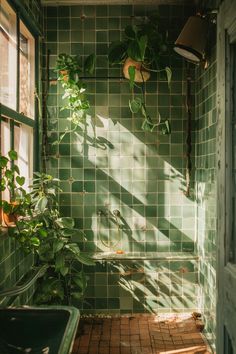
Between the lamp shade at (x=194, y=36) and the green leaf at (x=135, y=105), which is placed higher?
the lamp shade at (x=194, y=36)

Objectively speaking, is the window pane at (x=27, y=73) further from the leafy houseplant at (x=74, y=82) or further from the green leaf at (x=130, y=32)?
the green leaf at (x=130, y=32)

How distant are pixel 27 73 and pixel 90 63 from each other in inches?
26.1

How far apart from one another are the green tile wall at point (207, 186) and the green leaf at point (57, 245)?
136cm

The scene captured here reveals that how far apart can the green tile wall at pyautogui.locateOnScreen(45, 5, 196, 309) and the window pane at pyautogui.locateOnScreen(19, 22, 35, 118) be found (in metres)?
0.28

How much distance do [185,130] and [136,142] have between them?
0.55 meters

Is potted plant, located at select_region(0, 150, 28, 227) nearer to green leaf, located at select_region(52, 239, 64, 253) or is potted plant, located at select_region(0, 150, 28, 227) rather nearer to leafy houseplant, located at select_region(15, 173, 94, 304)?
leafy houseplant, located at select_region(15, 173, 94, 304)

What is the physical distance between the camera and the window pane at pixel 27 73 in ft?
13.5

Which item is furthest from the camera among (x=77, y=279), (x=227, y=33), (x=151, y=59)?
(x=151, y=59)

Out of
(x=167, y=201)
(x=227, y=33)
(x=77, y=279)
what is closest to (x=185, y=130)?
(x=167, y=201)

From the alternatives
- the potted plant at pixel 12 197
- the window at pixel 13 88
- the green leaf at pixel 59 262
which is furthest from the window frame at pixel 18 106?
the green leaf at pixel 59 262

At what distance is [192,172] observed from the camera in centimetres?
454

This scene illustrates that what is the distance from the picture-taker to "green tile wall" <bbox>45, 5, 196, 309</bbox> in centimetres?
452

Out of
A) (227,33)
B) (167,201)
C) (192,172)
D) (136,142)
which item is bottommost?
(167,201)

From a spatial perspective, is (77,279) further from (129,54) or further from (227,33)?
(227,33)
